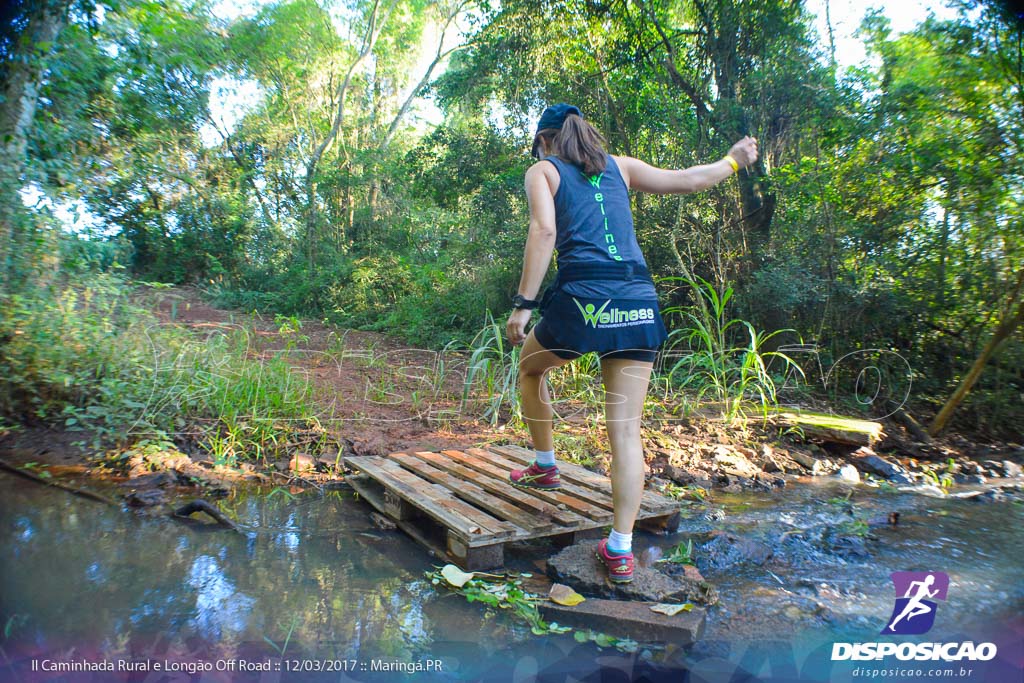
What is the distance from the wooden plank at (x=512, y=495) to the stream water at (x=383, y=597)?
0.18 meters

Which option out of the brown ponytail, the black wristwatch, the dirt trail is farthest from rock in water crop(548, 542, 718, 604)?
the dirt trail

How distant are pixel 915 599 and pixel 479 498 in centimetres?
174

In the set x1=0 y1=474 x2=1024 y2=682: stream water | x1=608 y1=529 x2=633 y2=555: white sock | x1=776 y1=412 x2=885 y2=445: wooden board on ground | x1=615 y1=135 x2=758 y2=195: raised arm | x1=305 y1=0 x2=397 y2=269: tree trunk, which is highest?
x1=305 y1=0 x2=397 y2=269: tree trunk

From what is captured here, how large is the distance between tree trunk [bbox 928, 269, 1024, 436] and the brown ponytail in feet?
12.0

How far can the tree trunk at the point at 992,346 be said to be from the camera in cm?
419

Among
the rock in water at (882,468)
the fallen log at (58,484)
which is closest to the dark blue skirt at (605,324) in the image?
the fallen log at (58,484)

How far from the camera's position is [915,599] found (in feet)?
6.92

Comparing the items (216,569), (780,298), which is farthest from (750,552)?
(780,298)

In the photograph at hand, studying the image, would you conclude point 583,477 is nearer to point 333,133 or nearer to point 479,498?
point 479,498

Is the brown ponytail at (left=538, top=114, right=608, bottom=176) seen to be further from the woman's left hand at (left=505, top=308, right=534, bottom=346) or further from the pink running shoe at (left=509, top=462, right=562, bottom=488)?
the pink running shoe at (left=509, top=462, right=562, bottom=488)

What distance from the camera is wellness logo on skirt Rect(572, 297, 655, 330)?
7.07ft

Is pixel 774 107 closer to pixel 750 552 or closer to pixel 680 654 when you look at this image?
pixel 750 552

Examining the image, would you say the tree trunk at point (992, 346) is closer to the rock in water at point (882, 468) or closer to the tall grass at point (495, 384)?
the rock in water at point (882, 468)

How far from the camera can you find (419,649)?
71.8 inches
